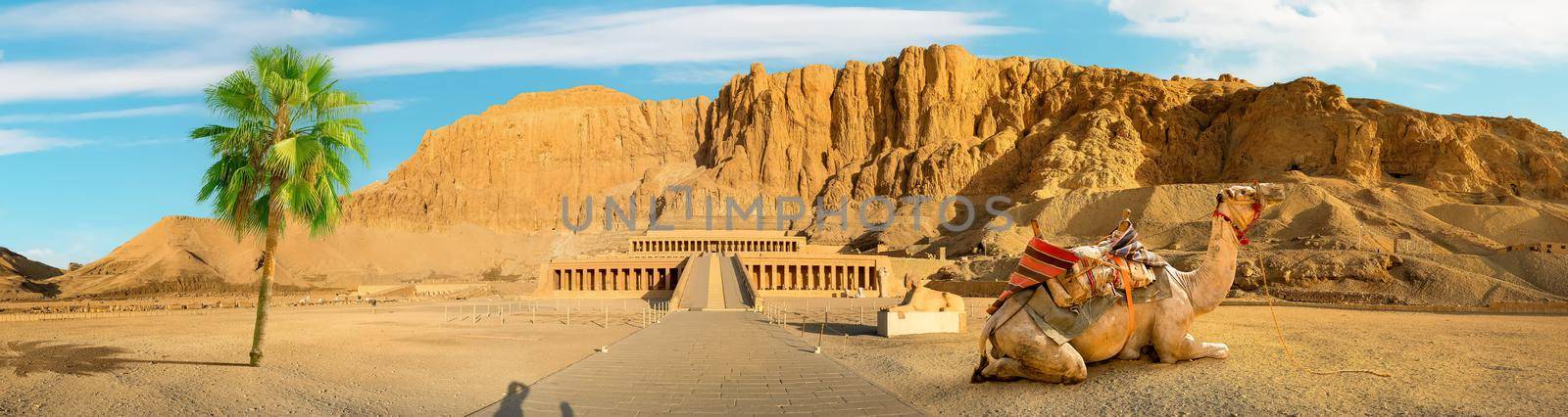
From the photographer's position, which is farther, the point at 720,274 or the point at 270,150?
the point at 720,274

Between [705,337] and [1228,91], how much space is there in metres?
130

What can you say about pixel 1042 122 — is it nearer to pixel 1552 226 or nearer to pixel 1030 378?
pixel 1552 226

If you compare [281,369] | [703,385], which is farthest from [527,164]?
[703,385]

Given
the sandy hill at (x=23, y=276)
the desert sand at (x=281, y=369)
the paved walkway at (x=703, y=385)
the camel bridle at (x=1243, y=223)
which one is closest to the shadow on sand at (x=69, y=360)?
the desert sand at (x=281, y=369)

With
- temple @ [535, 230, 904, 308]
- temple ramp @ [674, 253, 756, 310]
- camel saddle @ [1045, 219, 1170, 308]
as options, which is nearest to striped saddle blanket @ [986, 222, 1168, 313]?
camel saddle @ [1045, 219, 1170, 308]

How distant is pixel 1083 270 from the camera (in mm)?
9828

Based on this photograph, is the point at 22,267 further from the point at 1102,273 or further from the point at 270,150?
the point at 1102,273

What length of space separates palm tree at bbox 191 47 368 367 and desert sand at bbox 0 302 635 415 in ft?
5.97

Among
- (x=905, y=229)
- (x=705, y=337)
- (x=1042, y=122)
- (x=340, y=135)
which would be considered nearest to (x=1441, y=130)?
(x=1042, y=122)

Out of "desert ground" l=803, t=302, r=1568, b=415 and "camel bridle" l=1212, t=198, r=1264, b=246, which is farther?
"camel bridle" l=1212, t=198, r=1264, b=246

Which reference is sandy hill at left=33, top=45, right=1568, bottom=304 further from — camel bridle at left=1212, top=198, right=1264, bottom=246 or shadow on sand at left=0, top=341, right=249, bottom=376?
shadow on sand at left=0, top=341, right=249, bottom=376

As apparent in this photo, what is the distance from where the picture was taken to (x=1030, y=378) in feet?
34.8

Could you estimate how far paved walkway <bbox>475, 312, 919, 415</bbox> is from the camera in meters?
11.3

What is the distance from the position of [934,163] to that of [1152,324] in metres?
107
